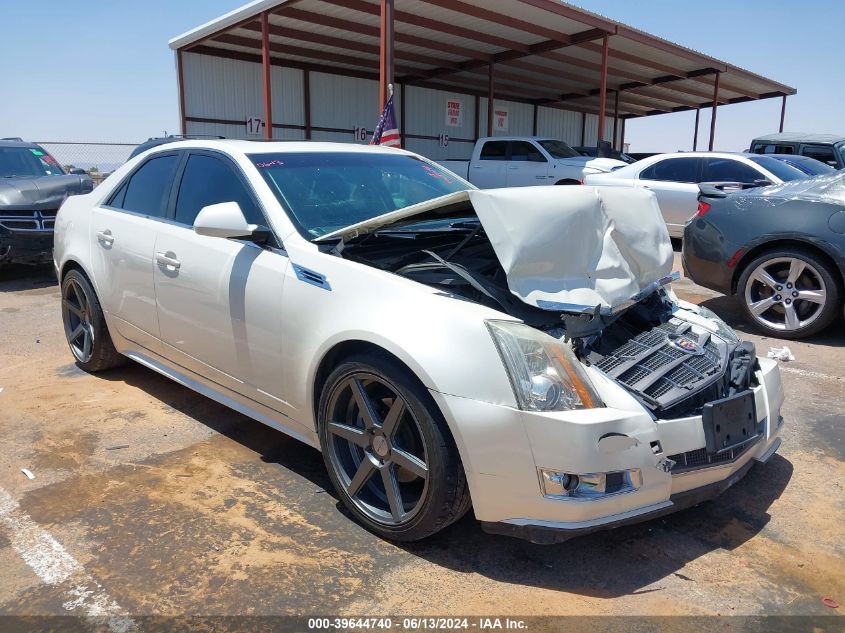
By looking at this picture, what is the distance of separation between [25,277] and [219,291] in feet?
23.9

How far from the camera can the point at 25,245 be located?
809cm

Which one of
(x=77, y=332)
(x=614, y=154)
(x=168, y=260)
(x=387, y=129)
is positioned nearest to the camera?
(x=168, y=260)

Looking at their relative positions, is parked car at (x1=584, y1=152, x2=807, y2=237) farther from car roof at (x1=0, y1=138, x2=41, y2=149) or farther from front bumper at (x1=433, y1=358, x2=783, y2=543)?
car roof at (x1=0, y1=138, x2=41, y2=149)

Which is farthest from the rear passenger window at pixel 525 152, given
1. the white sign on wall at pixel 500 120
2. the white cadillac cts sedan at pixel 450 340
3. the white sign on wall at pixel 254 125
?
the white cadillac cts sedan at pixel 450 340

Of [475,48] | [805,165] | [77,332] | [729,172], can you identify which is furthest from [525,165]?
[77,332]

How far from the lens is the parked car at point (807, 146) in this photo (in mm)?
14781

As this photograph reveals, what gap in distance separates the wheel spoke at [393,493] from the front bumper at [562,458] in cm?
38

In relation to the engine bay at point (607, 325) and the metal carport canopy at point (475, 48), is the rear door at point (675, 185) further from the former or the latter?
the engine bay at point (607, 325)

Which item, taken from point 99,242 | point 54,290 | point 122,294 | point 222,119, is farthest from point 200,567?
point 222,119

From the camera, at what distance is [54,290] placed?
26.9ft

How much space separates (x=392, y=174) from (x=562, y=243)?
1.43 meters

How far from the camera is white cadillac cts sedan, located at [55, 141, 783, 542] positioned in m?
2.34

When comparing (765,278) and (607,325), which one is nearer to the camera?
(607,325)

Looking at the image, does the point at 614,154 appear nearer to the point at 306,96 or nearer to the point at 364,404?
the point at 306,96
